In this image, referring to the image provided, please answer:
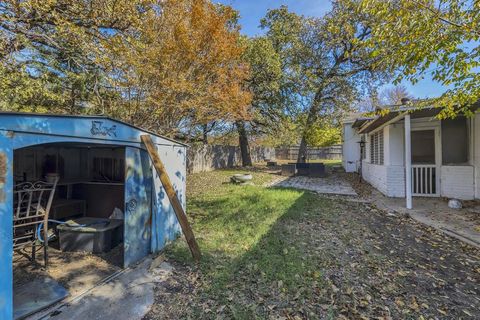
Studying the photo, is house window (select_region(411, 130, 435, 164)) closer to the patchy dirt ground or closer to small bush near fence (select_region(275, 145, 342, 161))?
the patchy dirt ground

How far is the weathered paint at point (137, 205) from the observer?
3371mm

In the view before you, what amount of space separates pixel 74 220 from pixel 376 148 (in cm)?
1016

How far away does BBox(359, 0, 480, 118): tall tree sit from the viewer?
3.76 m

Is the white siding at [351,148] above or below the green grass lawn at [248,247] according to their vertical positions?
above

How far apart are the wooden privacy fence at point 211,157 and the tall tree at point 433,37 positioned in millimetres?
10532

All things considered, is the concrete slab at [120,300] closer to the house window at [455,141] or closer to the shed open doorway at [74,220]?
the shed open doorway at [74,220]

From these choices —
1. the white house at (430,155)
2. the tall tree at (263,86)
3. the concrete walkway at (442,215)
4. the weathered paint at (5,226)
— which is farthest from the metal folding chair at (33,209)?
the tall tree at (263,86)

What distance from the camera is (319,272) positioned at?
129 inches

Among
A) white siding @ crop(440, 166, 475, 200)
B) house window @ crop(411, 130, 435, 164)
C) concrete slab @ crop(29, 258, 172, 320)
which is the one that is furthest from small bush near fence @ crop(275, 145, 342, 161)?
concrete slab @ crop(29, 258, 172, 320)

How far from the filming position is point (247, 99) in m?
9.63

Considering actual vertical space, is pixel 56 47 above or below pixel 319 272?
above

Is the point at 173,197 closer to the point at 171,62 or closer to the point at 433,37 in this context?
the point at 171,62

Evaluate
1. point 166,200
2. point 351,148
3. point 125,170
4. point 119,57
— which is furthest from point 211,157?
point 125,170

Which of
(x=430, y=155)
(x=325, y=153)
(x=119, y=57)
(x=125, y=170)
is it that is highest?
(x=119, y=57)
